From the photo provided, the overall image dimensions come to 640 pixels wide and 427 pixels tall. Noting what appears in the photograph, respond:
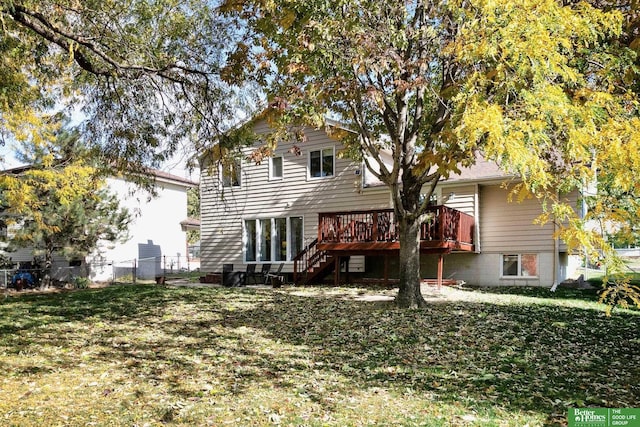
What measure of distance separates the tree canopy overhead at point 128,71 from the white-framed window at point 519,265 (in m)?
11.3

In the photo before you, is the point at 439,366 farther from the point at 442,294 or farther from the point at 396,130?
the point at 442,294

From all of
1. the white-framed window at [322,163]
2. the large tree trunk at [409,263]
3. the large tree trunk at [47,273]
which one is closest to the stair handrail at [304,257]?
the white-framed window at [322,163]

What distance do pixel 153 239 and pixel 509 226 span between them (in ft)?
58.8

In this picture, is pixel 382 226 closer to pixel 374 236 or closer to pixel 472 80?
pixel 374 236

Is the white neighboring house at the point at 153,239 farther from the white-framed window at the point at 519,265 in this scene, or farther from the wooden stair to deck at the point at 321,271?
the white-framed window at the point at 519,265

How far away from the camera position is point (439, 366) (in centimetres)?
663

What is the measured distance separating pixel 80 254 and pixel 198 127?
12114mm

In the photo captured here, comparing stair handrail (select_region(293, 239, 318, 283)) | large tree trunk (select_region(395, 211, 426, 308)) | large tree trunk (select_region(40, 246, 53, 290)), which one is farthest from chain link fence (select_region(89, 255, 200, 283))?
large tree trunk (select_region(395, 211, 426, 308))

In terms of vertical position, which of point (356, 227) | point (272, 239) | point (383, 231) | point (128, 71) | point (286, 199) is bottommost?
point (272, 239)

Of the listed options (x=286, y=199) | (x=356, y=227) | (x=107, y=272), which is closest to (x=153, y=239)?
(x=107, y=272)

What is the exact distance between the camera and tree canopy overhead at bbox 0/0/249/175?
8.40 meters

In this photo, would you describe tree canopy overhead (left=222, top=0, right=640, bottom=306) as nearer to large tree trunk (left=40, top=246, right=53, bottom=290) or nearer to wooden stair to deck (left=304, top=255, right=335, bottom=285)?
wooden stair to deck (left=304, top=255, right=335, bottom=285)

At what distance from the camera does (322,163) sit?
19.5 metres

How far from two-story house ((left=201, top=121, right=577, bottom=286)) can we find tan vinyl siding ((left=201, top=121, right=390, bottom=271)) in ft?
0.13
